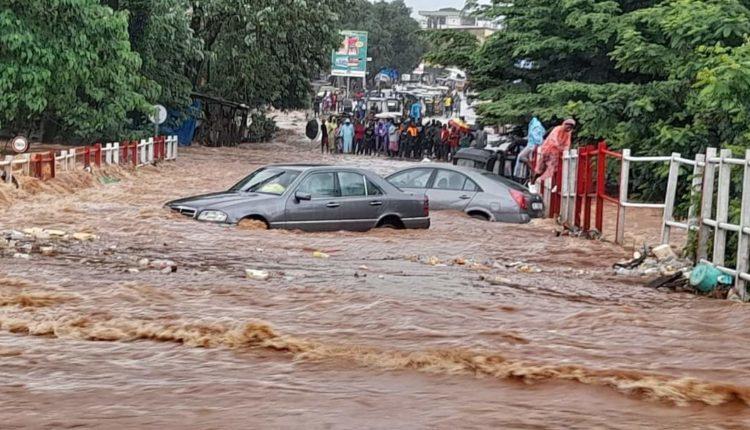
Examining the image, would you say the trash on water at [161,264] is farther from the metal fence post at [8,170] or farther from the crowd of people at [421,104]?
the crowd of people at [421,104]

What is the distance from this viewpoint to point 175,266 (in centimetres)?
1107

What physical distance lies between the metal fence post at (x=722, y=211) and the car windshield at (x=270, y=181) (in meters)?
5.67

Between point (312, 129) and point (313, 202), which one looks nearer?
point (313, 202)

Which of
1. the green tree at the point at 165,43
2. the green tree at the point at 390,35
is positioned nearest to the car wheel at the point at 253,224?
the green tree at the point at 165,43

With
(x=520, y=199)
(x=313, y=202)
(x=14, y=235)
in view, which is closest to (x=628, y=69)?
(x=520, y=199)

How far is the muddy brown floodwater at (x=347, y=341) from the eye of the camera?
5.91 metres

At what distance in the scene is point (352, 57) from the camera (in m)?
73.8

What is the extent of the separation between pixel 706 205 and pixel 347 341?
561 cm

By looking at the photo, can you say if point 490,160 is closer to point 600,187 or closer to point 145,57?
point 600,187

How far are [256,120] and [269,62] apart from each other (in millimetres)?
5732

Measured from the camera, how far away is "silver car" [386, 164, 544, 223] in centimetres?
1731

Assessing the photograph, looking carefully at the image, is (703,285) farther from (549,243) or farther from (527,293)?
(549,243)

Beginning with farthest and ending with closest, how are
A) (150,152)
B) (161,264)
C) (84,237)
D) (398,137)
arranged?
(398,137)
(150,152)
(84,237)
(161,264)

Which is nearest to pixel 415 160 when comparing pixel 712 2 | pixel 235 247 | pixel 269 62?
pixel 269 62
